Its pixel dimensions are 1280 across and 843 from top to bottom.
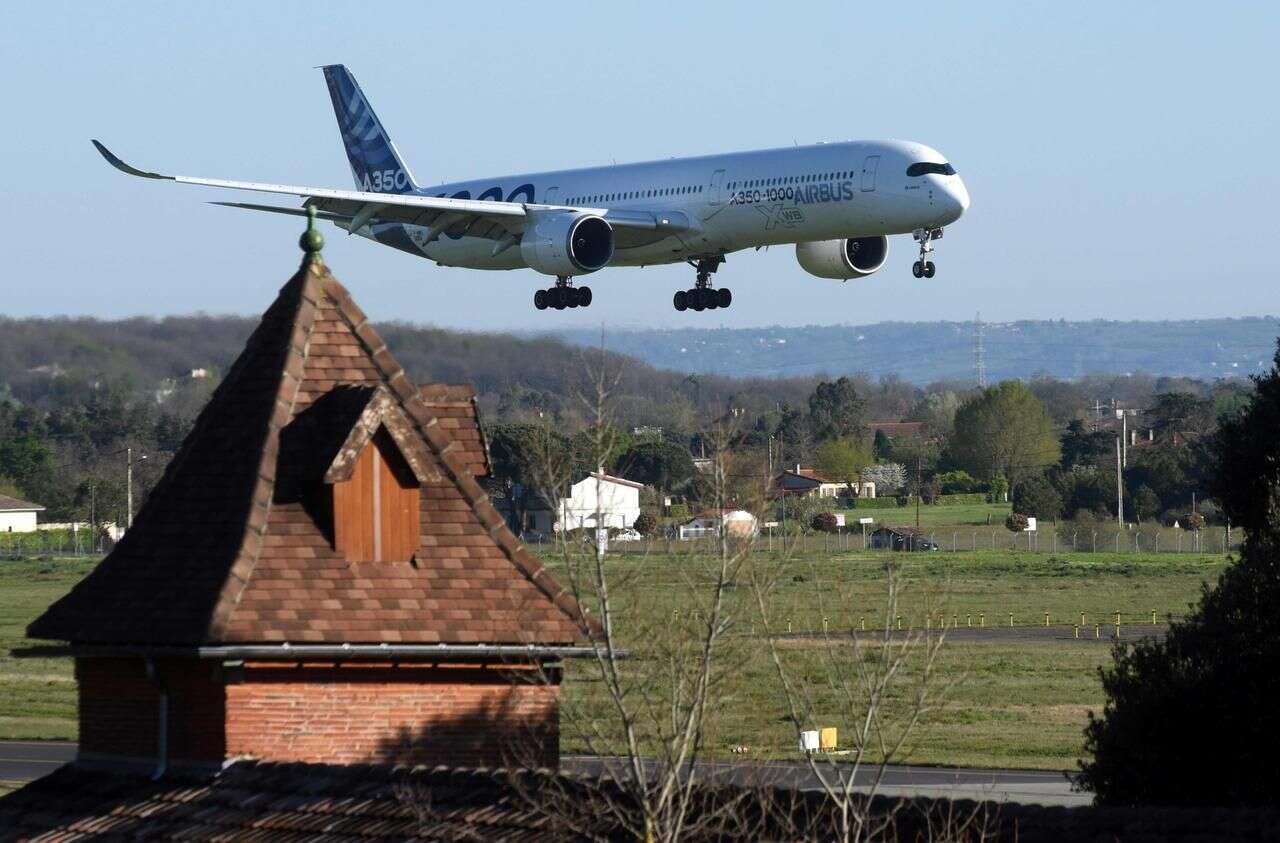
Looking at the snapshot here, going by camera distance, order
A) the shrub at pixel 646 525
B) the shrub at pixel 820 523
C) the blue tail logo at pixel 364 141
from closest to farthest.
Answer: the shrub at pixel 646 525
the shrub at pixel 820 523
the blue tail logo at pixel 364 141

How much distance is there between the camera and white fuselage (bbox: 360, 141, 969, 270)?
43.9 metres

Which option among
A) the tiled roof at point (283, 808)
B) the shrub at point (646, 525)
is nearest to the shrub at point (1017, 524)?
the shrub at point (646, 525)

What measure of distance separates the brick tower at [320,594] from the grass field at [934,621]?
1.67 ft

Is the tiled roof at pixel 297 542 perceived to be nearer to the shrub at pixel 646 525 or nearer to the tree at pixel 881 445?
the shrub at pixel 646 525

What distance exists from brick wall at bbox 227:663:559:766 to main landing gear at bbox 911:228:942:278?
34.0 metres

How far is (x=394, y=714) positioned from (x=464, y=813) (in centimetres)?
201

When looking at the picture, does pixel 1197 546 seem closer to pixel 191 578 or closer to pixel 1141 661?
pixel 1141 661

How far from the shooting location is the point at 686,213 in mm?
47562

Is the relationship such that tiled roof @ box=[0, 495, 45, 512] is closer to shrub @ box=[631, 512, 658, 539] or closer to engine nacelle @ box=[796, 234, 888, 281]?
engine nacelle @ box=[796, 234, 888, 281]

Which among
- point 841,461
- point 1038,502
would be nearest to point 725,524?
point 841,461

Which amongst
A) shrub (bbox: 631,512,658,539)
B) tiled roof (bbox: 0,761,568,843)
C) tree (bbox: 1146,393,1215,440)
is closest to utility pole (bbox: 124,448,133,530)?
shrub (bbox: 631,512,658,539)

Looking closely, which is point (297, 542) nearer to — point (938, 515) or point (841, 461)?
point (841, 461)

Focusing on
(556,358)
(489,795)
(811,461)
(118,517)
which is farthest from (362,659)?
(811,461)

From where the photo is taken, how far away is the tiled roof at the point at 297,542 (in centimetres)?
1038
